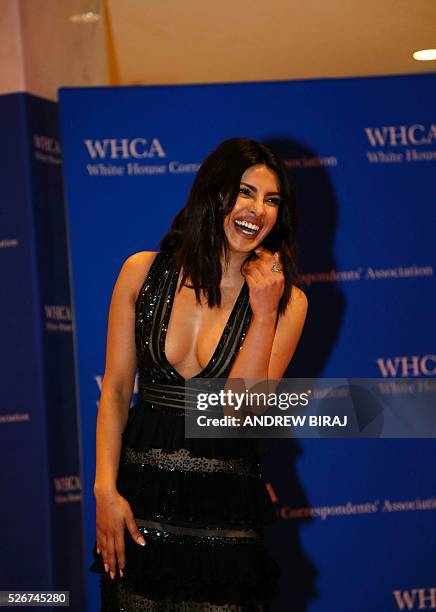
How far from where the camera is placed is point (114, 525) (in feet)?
6.97

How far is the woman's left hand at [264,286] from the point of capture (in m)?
2.20

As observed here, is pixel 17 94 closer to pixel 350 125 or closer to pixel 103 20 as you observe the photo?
pixel 103 20

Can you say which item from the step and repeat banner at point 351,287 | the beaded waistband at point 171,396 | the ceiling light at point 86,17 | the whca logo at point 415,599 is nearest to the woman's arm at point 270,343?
the beaded waistband at point 171,396

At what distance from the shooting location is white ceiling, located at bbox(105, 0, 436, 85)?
434cm

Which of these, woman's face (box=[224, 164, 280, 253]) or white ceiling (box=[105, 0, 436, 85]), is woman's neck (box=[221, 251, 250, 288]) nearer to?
woman's face (box=[224, 164, 280, 253])

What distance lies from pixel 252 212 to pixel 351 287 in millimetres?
1312

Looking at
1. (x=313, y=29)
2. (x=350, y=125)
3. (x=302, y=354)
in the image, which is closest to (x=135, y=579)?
(x=302, y=354)

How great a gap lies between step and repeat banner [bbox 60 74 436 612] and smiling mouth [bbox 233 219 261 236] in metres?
1.21

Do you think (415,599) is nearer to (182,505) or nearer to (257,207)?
(182,505)

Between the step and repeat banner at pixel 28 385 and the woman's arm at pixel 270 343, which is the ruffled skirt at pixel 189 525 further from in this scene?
the step and repeat banner at pixel 28 385

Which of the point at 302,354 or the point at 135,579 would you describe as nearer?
the point at 135,579

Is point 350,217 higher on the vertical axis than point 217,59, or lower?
lower

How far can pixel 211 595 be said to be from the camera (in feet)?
6.79

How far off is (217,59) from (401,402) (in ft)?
8.44
